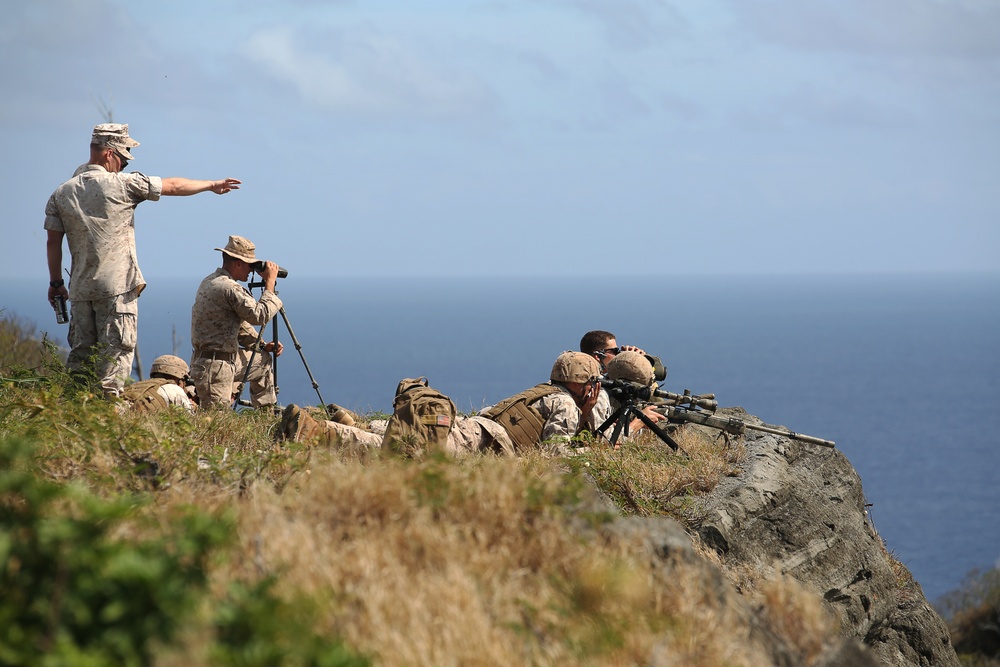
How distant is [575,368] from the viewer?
9133mm

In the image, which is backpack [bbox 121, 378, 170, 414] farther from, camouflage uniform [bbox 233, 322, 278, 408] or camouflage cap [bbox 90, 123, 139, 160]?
camouflage cap [bbox 90, 123, 139, 160]

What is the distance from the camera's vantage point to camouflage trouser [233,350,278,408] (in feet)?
34.3

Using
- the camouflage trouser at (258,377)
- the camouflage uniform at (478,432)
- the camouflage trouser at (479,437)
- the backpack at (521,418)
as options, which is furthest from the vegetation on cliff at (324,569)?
the camouflage trouser at (258,377)

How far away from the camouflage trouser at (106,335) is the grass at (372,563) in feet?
6.26

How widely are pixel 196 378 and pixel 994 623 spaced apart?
92.0ft

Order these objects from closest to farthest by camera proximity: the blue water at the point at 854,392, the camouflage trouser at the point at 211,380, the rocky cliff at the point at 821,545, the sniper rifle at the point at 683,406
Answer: the rocky cliff at the point at 821,545 < the sniper rifle at the point at 683,406 < the camouflage trouser at the point at 211,380 < the blue water at the point at 854,392

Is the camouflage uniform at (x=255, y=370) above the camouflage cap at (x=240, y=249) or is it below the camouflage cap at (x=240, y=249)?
below

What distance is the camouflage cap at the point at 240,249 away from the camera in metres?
9.80

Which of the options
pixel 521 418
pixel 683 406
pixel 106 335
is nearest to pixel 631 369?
pixel 683 406

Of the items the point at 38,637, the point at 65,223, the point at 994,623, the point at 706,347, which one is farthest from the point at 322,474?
the point at 706,347

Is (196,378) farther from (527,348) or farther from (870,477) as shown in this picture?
(527,348)

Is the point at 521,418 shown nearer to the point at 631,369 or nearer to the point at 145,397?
the point at 631,369

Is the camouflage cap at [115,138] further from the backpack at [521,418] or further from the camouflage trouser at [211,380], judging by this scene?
the backpack at [521,418]

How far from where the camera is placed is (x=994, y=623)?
30.5 metres
